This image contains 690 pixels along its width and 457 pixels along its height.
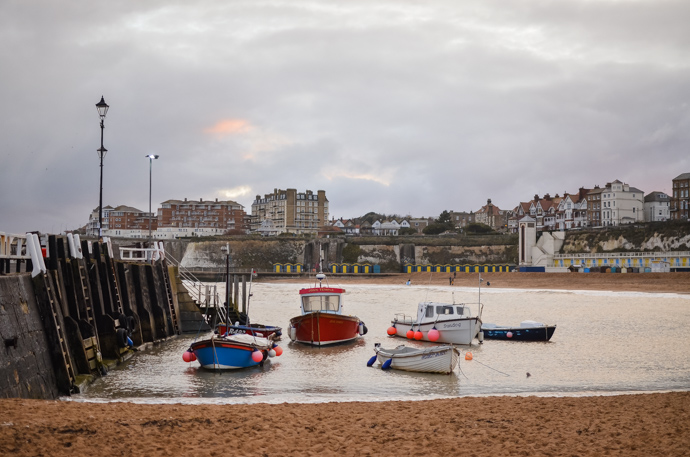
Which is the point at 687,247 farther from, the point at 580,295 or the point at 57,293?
the point at 57,293

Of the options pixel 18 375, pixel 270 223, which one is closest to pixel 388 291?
pixel 18 375

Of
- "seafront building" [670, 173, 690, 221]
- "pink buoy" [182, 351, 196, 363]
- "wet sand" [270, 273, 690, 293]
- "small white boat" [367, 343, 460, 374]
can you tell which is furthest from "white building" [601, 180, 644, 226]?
"pink buoy" [182, 351, 196, 363]

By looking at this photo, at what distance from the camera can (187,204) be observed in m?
169

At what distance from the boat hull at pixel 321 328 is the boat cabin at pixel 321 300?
1.16 m

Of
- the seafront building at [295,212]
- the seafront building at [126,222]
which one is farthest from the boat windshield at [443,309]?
the seafront building at [126,222]

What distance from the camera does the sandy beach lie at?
9609mm

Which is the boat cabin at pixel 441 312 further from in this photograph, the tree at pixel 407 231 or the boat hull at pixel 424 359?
the tree at pixel 407 231

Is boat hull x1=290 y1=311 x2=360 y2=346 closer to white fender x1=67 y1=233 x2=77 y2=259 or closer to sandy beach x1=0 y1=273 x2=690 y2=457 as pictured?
white fender x1=67 y1=233 x2=77 y2=259

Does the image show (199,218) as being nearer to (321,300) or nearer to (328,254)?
(328,254)

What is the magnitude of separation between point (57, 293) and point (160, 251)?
48.3ft

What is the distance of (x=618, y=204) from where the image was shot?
113125 millimetres

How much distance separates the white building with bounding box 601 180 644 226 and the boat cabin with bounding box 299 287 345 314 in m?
94.6

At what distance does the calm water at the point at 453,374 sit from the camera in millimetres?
17812

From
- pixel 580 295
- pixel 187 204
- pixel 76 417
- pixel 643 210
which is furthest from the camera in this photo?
pixel 187 204
